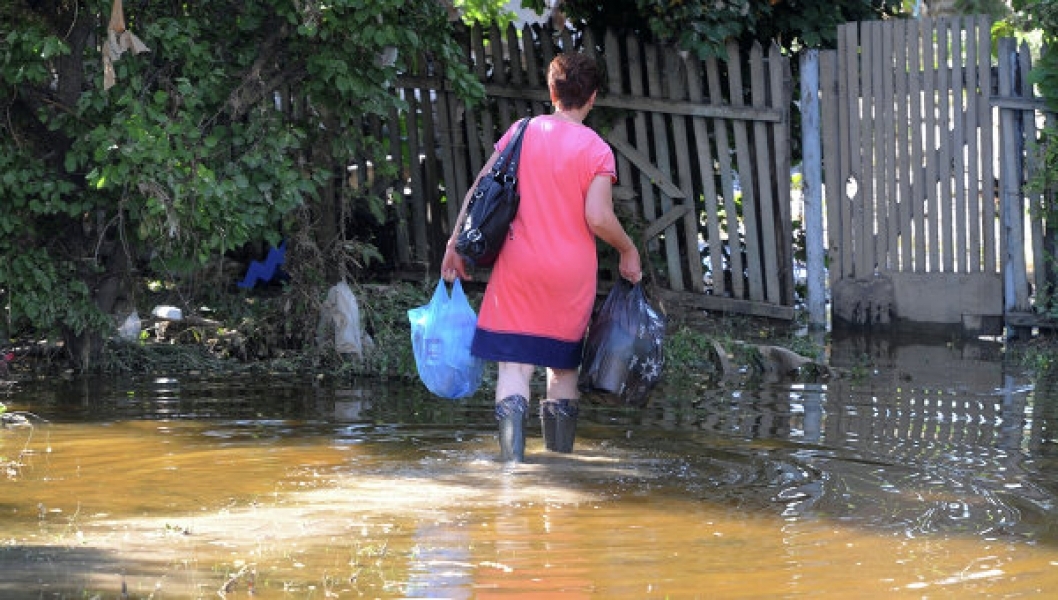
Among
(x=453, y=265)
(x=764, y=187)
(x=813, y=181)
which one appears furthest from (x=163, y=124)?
(x=813, y=181)

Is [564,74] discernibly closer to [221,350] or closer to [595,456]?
[595,456]

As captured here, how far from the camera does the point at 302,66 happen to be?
28.0ft

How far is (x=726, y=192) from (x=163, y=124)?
13.6ft

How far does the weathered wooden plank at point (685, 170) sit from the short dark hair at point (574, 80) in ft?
13.8

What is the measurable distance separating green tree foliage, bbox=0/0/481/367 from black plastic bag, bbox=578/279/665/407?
7.08 feet

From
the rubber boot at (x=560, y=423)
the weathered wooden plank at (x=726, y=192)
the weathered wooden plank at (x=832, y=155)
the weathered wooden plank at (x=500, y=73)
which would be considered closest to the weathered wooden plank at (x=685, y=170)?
the weathered wooden plank at (x=726, y=192)

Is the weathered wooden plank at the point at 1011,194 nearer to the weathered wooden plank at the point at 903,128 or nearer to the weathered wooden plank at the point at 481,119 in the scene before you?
the weathered wooden plank at the point at 903,128

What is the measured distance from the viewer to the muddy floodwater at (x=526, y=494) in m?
4.65

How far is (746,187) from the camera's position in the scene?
1041cm

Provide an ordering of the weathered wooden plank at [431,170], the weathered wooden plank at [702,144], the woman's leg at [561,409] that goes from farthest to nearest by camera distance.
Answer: the weathered wooden plank at [431,170], the weathered wooden plank at [702,144], the woman's leg at [561,409]

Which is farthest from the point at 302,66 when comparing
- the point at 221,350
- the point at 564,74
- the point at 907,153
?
the point at 907,153

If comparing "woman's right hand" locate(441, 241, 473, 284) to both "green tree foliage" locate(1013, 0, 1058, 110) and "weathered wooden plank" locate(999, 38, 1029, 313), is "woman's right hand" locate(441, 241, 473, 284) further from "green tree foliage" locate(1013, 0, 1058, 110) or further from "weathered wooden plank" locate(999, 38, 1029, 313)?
"weathered wooden plank" locate(999, 38, 1029, 313)

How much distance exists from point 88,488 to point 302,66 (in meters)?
3.34

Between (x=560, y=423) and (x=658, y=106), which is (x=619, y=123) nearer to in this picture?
(x=658, y=106)
